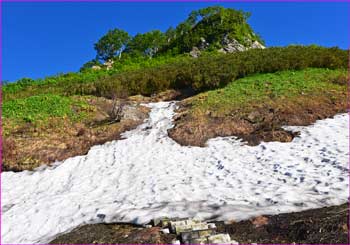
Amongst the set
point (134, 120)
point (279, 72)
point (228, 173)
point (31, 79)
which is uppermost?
point (31, 79)

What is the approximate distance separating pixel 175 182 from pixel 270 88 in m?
7.70

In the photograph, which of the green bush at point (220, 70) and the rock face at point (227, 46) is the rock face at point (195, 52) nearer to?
the rock face at point (227, 46)

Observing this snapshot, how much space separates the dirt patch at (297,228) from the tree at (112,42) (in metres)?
51.4

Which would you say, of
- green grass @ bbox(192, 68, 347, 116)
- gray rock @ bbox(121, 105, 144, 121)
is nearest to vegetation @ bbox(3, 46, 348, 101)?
green grass @ bbox(192, 68, 347, 116)

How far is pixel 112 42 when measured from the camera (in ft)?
185

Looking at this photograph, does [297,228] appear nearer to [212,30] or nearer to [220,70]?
[220,70]

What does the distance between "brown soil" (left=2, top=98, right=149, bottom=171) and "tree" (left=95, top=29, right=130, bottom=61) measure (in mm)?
42613

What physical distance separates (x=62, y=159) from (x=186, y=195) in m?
5.06

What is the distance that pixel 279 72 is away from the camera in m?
16.8

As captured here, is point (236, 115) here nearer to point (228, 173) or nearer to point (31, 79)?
point (228, 173)

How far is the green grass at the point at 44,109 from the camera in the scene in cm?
1423

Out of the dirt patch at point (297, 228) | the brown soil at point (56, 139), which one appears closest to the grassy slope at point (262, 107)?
the brown soil at point (56, 139)

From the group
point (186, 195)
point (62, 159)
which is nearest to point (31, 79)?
point (62, 159)

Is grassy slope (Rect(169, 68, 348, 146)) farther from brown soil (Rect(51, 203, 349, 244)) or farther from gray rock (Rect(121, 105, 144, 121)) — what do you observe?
brown soil (Rect(51, 203, 349, 244))
